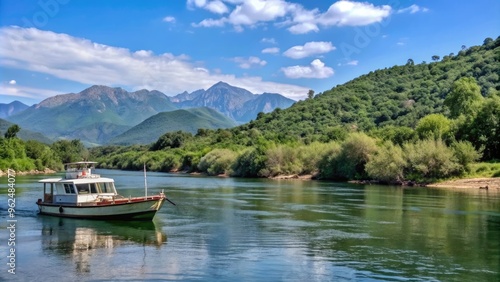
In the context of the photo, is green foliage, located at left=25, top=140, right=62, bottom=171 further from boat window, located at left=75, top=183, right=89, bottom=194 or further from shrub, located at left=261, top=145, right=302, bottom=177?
boat window, located at left=75, top=183, right=89, bottom=194

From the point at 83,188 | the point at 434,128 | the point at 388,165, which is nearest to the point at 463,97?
the point at 434,128

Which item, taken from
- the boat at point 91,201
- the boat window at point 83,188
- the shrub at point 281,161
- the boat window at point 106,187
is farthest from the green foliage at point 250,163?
the boat window at point 83,188

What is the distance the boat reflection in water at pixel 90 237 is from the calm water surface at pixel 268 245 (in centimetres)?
6

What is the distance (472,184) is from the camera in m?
71.1

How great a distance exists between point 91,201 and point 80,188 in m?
1.53

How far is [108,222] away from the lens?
1471 inches

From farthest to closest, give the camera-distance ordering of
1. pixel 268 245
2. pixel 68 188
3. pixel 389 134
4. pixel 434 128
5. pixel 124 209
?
1. pixel 389 134
2. pixel 434 128
3. pixel 68 188
4. pixel 124 209
5. pixel 268 245

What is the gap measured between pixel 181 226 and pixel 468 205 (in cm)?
2993

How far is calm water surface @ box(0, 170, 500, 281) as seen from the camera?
21.4 m

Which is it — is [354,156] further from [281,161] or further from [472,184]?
[472,184]

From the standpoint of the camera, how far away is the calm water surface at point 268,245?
21.4m

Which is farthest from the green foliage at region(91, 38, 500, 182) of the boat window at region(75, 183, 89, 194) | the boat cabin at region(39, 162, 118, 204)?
the boat window at region(75, 183, 89, 194)

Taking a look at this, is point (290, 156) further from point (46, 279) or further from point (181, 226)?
point (46, 279)

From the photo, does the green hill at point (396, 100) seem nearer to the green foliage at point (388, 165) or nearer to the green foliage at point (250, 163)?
the green foliage at point (250, 163)
